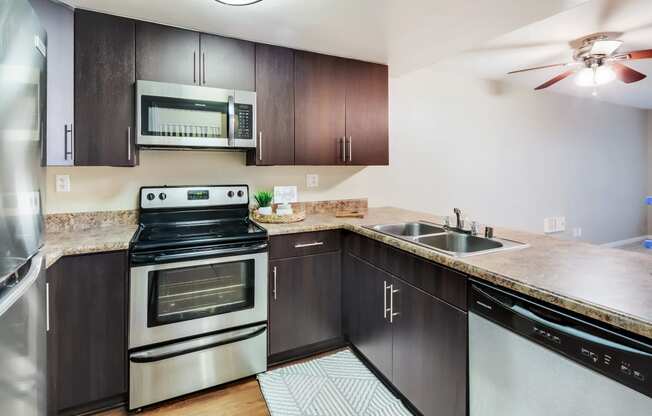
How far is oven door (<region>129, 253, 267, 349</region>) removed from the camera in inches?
70.2

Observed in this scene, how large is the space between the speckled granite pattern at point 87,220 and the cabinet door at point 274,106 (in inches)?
35.7

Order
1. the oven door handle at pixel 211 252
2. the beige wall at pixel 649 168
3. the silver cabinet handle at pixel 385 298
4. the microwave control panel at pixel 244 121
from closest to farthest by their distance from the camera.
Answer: the oven door handle at pixel 211 252
the silver cabinet handle at pixel 385 298
the microwave control panel at pixel 244 121
the beige wall at pixel 649 168

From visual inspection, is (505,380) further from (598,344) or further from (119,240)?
(119,240)

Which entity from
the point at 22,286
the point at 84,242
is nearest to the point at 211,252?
the point at 84,242

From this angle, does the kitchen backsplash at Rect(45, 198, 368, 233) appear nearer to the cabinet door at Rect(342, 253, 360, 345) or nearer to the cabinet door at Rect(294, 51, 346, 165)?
the cabinet door at Rect(294, 51, 346, 165)

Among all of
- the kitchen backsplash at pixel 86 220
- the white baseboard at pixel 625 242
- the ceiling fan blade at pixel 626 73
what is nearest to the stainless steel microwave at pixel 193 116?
the kitchen backsplash at pixel 86 220

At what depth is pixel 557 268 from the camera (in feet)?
4.13

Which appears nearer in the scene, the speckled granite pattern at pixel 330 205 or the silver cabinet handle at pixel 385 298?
the silver cabinet handle at pixel 385 298

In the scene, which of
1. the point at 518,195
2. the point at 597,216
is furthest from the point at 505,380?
the point at 597,216

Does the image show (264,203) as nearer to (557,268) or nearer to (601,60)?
(557,268)

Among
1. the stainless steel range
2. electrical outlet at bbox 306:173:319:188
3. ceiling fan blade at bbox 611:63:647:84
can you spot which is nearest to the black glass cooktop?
the stainless steel range

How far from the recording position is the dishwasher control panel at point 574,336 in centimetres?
85

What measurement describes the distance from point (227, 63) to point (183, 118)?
48cm

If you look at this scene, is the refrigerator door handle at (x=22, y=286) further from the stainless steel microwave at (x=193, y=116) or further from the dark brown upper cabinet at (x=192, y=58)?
the dark brown upper cabinet at (x=192, y=58)
